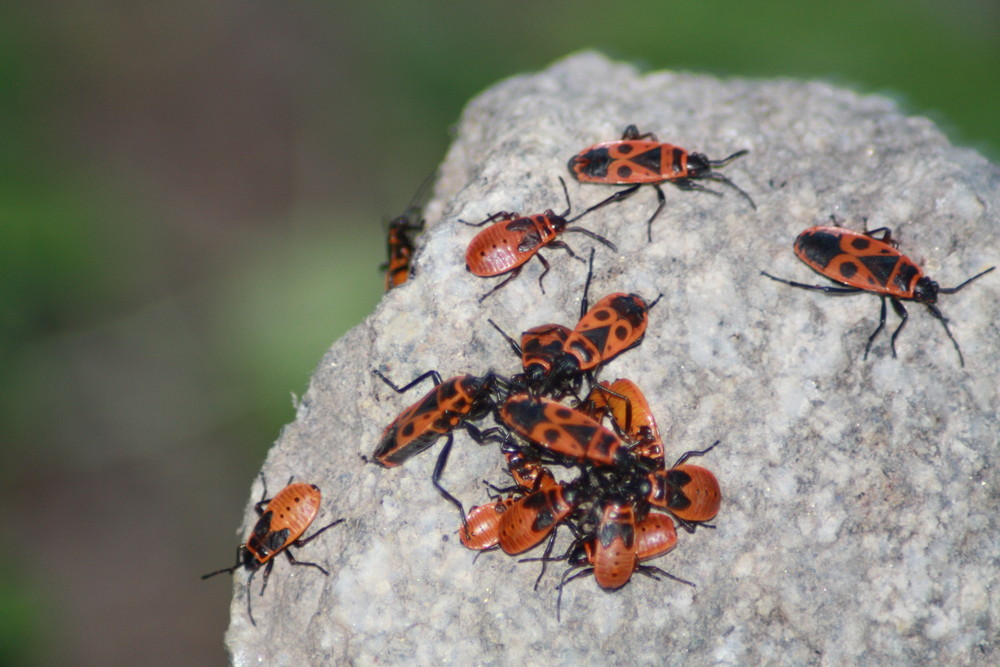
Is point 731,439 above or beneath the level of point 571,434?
beneath

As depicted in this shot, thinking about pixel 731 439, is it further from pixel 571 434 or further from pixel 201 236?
pixel 201 236

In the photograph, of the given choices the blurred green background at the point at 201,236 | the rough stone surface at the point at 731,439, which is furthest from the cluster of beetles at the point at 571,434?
the blurred green background at the point at 201,236

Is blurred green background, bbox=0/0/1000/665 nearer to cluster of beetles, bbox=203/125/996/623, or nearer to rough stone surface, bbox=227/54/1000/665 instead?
rough stone surface, bbox=227/54/1000/665

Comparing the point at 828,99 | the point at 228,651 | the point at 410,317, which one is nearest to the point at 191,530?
the point at 228,651

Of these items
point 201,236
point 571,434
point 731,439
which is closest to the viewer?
point 571,434

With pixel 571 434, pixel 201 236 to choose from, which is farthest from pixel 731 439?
pixel 201 236
